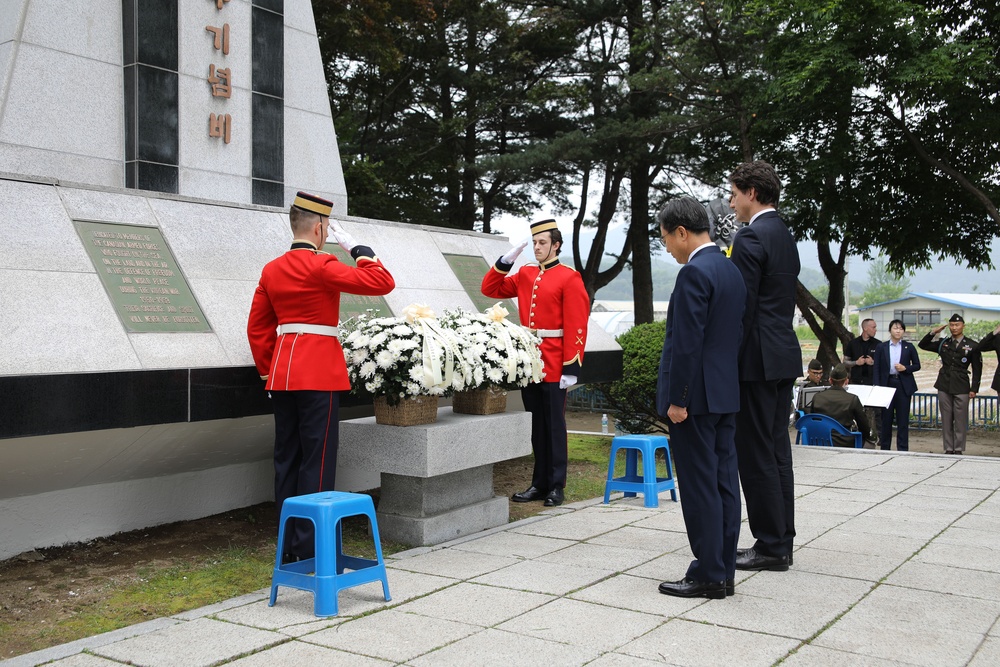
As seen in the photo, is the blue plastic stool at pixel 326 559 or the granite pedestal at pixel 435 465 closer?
the blue plastic stool at pixel 326 559

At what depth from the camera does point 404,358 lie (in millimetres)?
5359

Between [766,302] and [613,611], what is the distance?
5.82ft

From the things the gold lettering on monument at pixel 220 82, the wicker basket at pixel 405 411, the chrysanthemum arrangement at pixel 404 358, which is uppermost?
the gold lettering on monument at pixel 220 82

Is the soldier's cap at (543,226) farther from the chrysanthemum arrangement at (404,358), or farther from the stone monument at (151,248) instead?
the chrysanthemum arrangement at (404,358)

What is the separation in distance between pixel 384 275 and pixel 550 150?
44.0 feet

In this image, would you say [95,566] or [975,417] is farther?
[975,417]

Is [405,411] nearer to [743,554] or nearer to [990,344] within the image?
[743,554]

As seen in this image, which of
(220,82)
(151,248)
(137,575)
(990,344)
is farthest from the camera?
(990,344)

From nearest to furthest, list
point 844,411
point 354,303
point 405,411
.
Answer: point 405,411
point 354,303
point 844,411

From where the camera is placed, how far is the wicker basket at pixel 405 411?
5.48 m

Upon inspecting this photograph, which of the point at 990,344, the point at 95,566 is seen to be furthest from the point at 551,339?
the point at 990,344

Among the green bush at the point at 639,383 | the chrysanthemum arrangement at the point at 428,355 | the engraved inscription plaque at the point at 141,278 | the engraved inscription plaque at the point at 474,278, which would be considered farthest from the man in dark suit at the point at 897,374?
the engraved inscription plaque at the point at 141,278

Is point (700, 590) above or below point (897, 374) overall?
below

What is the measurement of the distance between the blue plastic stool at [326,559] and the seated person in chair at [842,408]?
6881 mm
